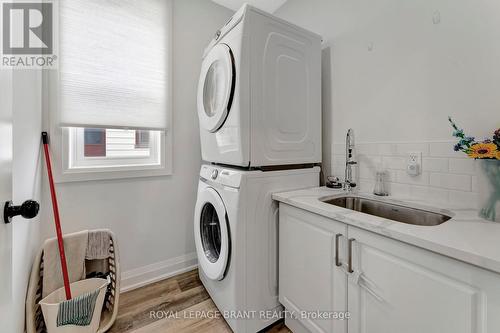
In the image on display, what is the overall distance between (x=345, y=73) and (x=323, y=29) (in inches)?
19.1

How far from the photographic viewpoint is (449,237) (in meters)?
0.71

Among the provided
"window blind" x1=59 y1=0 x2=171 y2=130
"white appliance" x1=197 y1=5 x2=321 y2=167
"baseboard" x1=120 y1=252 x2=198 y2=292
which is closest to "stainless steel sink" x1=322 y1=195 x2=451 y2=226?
Answer: "white appliance" x1=197 y1=5 x2=321 y2=167

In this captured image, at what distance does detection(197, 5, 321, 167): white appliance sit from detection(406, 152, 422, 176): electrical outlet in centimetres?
59

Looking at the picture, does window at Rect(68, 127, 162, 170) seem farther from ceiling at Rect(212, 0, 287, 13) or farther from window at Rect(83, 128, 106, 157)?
ceiling at Rect(212, 0, 287, 13)

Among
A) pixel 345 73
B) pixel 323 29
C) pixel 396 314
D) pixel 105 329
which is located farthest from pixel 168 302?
pixel 323 29

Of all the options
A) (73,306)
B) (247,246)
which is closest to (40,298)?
(73,306)

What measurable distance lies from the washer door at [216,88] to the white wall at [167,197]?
41 centimetres

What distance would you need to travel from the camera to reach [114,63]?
66.1 inches

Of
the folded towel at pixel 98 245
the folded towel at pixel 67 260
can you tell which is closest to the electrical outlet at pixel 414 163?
the folded towel at pixel 98 245

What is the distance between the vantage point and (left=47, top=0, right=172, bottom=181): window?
60.3 inches

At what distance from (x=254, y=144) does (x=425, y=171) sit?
3.32 ft

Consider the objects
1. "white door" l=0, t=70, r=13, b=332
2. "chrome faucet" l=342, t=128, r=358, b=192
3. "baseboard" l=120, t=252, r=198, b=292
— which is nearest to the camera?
"white door" l=0, t=70, r=13, b=332

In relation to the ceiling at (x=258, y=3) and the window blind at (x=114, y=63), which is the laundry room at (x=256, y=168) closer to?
the window blind at (x=114, y=63)

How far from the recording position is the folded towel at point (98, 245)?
4.97ft
